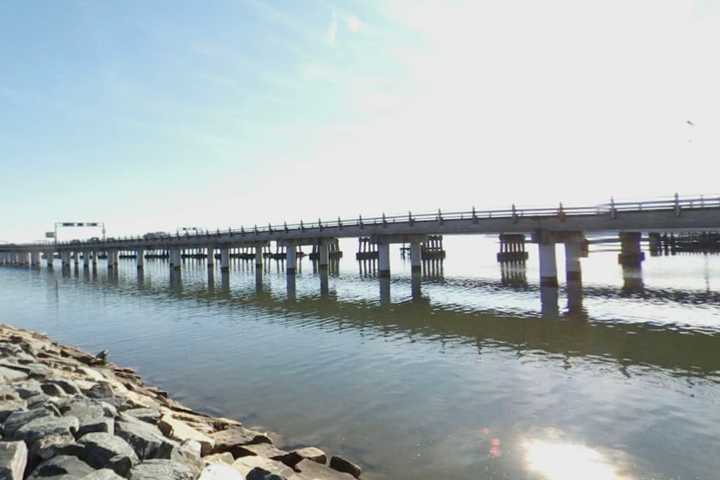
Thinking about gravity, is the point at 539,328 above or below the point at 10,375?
below

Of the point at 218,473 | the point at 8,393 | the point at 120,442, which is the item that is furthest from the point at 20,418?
the point at 218,473

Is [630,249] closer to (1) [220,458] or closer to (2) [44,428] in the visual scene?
(1) [220,458]

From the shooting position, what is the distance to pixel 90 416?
711cm

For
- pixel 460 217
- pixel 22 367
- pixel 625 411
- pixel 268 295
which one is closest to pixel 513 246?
pixel 460 217

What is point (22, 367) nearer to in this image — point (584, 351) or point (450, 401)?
point (450, 401)

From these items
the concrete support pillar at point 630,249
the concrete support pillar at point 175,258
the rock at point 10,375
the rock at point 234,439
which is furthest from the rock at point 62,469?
the concrete support pillar at point 175,258

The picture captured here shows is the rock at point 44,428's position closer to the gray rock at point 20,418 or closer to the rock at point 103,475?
the gray rock at point 20,418

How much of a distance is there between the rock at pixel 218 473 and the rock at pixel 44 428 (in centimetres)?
203

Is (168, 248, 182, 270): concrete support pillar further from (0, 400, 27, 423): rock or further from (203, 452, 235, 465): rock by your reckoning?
(203, 452, 235, 465): rock

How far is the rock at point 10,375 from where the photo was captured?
31.8ft

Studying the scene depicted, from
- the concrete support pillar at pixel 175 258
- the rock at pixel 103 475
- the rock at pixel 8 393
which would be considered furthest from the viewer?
the concrete support pillar at pixel 175 258

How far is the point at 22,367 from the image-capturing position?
10.9 meters

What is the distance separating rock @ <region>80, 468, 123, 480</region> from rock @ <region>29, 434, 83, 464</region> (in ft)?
2.49

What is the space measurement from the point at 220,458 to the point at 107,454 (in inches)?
74.5
